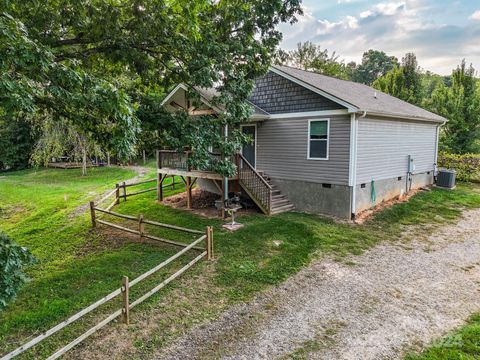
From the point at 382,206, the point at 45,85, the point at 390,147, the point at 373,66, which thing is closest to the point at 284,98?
the point at 390,147

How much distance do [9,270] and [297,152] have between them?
10.2 m

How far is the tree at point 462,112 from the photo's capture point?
855 inches

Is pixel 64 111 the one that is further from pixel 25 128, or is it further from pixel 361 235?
pixel 25 128

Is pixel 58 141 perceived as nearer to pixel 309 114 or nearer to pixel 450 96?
pixel 309 114

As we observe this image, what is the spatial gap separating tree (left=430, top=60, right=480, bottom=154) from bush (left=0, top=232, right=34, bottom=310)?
25127 mm

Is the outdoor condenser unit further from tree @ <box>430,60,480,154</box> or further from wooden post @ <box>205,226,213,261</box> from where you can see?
wooden post @ <box>205,226,213,261</box>

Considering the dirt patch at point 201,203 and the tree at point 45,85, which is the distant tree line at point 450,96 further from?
the tree at point 45,85

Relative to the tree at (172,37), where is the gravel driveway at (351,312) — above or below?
below

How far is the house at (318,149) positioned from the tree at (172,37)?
78.0 inches

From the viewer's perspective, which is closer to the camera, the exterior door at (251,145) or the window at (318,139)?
the window at (318,139)

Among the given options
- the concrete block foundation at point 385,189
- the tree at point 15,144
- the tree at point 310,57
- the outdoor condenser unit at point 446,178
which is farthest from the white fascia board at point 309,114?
the tree at point 15,144

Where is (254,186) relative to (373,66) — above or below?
below

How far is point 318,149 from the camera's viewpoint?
1192 centimetres

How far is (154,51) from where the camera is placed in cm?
841
